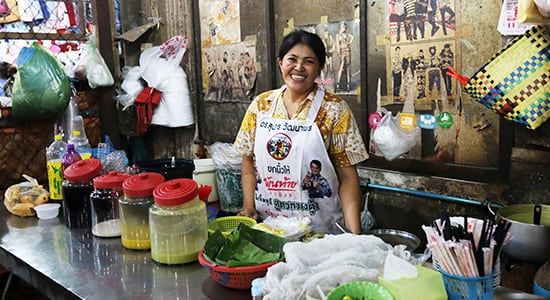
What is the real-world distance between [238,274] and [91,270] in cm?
64

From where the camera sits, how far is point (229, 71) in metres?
4.29

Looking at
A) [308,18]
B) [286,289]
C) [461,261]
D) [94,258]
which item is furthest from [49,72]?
[461,261]

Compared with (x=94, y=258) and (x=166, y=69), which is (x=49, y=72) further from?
(x=94, y=258)

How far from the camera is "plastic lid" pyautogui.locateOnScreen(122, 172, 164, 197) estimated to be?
1.92m

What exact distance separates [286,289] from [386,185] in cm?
221

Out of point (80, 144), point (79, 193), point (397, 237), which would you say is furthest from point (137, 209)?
point (80, 144)

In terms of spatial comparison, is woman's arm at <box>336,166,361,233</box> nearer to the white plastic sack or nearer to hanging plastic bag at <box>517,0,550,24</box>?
hanging plastic bag at <box>517,0,550,24</box>

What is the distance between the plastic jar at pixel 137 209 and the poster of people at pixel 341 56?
1.85 m

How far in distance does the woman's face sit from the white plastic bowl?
53.8 inches

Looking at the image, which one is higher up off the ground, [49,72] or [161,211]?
[49,72]

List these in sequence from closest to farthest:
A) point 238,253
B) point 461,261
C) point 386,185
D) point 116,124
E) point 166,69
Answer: point 461,261 < point 238,253 < point 386,185 < point 166,69 < point 116,124

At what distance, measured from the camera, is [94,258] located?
1.95m

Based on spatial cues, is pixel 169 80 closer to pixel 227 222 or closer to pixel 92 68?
pixel 92 68

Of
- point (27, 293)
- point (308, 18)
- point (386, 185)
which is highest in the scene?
point (308, 18)
